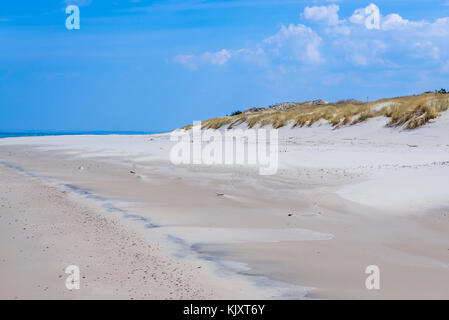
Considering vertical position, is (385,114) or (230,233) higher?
(385,114)

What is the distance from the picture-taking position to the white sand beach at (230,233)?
3.71m

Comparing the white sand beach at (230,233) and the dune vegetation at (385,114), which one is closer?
the white sand beach at (230,233)

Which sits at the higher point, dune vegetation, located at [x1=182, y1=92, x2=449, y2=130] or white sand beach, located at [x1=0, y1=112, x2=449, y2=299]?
dune vegetation, located at [x1=182, y1=92, x2=449, y2=130]

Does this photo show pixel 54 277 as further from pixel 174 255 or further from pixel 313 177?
pixel 313 177

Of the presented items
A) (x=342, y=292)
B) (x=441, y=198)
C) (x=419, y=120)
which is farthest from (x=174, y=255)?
(x=419, y=120)

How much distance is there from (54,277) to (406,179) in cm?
573

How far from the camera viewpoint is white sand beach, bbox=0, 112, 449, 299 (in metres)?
3.71

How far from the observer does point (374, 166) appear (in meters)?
10.3

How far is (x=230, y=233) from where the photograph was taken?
5.41 metres

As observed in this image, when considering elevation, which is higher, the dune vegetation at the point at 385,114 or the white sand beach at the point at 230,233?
the dune vegetation at the point at 385,114

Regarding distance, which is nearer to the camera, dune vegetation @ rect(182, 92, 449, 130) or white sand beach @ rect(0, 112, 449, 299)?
white sand beach @ rect(0, 112, 449, 299)

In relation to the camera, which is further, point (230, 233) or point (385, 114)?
point (385, 114)

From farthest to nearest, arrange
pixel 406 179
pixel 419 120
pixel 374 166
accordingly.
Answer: pixel 419 120 < pixel 374 166 < pixel 406 179

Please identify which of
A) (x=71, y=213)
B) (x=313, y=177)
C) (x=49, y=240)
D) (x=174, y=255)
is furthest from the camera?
(x=313, y=177)
